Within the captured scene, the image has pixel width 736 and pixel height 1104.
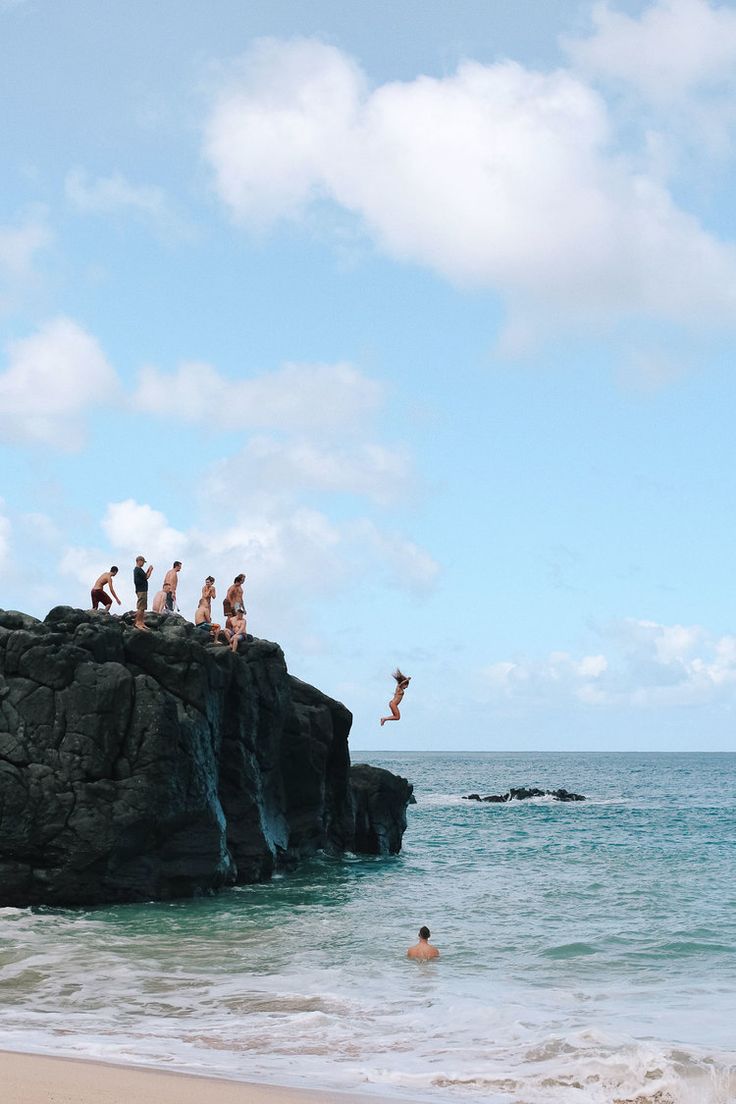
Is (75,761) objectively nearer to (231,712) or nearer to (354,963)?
(231,712)

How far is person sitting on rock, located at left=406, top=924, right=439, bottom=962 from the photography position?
1984 cm

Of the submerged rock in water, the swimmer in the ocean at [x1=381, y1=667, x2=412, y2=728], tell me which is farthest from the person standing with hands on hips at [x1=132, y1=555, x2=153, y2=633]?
the submerged rock in water

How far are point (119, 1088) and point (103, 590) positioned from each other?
812 inches

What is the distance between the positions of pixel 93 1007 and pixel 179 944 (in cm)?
545

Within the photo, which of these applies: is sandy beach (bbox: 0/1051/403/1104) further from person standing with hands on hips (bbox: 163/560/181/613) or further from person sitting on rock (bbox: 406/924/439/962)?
person standing with hands on hips (bbox: 163/560/181/613)

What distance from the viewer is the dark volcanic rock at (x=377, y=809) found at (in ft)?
130

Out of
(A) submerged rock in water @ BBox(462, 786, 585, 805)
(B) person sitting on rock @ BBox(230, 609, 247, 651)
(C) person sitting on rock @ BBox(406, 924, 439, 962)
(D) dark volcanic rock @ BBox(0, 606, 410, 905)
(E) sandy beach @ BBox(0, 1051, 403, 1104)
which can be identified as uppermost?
(B) person sitting on rock @ BBox(230, 609, 247, 651)

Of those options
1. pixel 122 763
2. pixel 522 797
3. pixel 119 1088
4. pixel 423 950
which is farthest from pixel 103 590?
pixel 522 797

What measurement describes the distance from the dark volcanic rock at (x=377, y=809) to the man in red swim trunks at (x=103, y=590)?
14556 millimetres

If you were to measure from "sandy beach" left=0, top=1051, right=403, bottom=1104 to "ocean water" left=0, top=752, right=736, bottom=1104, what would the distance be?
0.70m

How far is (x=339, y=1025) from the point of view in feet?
47.2

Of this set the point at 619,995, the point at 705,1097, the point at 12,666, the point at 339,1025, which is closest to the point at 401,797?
the point at 12,666

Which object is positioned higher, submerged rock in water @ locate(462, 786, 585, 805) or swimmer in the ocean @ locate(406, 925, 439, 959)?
swimmer in the ocean @ locate(406, 925, 439, 959)

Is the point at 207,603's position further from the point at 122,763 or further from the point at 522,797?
the point at 522,797
